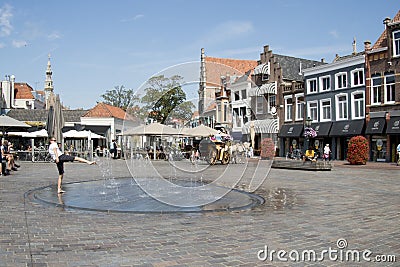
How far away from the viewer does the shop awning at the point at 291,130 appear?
151 feet

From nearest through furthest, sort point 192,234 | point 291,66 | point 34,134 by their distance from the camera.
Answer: point 192,234, point 34,134, point 291,66

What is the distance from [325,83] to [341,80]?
238cm

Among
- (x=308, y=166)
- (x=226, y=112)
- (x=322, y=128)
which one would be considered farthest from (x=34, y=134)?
(x=322, y=128)

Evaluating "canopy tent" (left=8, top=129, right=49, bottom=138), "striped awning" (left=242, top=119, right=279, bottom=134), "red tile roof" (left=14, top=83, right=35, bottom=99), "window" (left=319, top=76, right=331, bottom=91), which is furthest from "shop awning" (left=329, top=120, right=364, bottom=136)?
"red tile roof" (left=14, top=83, right=35, bottom=99)

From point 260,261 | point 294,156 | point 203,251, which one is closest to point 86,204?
point 203,251

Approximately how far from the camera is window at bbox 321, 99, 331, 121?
43.1 metres

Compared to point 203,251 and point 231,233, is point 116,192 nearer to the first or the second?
point 231,233

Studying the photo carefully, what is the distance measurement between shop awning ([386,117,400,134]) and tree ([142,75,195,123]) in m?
26.9

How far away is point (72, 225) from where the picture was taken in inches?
308

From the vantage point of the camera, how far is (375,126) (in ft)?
120

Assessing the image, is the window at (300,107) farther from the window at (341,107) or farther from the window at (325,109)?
the window at (341,107)

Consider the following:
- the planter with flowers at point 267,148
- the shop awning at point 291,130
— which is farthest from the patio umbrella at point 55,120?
the shop awning at point 291,130

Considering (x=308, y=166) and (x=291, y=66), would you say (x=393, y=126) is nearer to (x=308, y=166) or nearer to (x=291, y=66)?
(x=308, y=166)

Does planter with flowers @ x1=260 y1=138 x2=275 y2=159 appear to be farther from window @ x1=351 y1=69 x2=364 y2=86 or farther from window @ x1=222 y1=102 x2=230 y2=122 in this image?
window @ x1=351 y1=69 x2=364 y2=86
